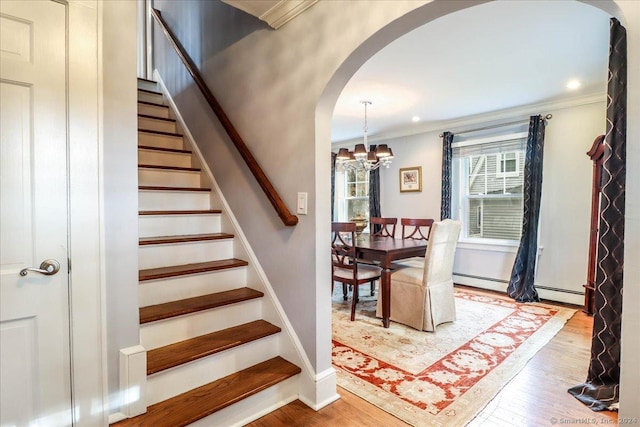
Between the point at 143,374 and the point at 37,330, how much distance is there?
461 millimetres

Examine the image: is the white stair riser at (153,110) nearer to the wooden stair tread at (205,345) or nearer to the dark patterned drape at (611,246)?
the wooden stair tread at (205,345)

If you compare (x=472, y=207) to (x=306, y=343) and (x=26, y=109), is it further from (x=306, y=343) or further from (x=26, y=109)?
(x=26, y=109)

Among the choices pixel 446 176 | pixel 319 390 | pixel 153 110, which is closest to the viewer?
pixel 319 390

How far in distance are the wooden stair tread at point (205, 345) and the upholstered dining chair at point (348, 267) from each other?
1319mm

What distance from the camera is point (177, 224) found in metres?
2.46

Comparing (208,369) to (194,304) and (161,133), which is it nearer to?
(194,304)

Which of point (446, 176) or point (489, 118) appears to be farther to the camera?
point (446, 176)

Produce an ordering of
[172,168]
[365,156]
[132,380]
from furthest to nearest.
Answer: [365,156]
[172,168]
[132,380]

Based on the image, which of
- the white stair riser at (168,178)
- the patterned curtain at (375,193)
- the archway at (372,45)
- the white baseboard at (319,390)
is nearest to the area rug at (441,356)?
the white baseboard at (319,390)

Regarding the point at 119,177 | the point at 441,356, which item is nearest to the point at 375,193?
the point at 441,356

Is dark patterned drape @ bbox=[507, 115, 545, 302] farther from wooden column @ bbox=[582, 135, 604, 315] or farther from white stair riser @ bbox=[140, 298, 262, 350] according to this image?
white stair riser @ bbox=[140, 298, 262, 350]

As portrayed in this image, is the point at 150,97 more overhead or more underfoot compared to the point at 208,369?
Result: more overhead

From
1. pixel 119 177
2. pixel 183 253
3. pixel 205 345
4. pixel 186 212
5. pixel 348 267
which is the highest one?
pixel 119 177

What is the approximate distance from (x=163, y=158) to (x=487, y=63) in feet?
9.91
